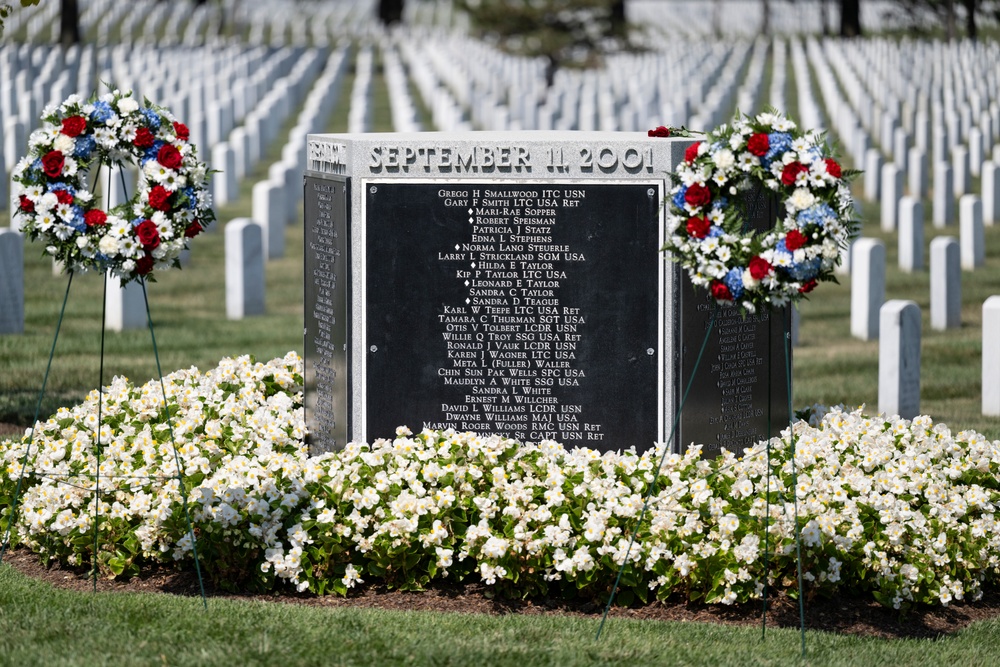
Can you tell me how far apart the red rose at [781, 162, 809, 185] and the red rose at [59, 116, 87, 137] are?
2809mm

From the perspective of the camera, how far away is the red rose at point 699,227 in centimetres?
579

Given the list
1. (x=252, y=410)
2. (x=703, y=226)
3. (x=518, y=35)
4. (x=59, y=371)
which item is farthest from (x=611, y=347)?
(x=518, y=35)

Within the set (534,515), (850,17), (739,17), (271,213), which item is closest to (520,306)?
(534,515)

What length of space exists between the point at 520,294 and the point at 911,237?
9.96 metres

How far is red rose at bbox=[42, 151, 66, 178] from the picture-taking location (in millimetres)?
6133

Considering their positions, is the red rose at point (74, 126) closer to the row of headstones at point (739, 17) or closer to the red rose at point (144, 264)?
the red rose at point (144, 264)

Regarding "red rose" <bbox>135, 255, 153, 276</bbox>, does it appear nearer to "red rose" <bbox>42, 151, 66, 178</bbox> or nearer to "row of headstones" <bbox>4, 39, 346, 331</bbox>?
"red rose" <bbox>42, 151, 66, 178</bbox>

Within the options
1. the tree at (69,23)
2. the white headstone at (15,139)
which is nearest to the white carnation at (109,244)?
the white headstone at (15,139)

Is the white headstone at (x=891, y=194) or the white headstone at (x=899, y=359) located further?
the white headstone at (x=891, y=194)

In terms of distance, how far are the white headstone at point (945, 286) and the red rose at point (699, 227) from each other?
290 inches

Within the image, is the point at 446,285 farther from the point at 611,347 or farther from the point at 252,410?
the point at 252,410

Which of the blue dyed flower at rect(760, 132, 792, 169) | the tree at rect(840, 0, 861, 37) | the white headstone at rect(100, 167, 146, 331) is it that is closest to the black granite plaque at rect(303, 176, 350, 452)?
the blue dyed flower at rect(760, 132, 792, 169)

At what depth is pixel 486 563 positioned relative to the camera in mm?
6113

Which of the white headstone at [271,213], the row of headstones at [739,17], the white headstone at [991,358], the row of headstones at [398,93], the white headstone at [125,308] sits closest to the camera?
the white headstone at [991,358]
